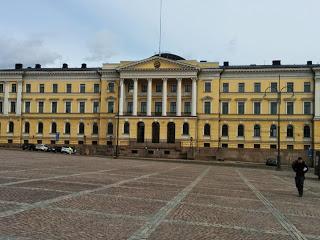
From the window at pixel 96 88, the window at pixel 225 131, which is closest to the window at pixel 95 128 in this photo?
the window at pixel 96 88

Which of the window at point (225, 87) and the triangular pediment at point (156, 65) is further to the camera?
the window at point (225, 87)

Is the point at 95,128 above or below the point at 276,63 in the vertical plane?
below

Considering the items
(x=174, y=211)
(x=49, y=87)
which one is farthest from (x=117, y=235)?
(x=49, y=87)

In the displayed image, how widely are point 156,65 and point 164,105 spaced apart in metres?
7.71

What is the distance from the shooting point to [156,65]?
8500cm

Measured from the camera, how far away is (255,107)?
276 ft

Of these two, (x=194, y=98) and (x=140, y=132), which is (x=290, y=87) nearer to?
(x=194, y=98)

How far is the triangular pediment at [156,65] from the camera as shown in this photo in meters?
→ 84.1

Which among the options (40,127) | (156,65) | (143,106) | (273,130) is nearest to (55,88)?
(40,127)

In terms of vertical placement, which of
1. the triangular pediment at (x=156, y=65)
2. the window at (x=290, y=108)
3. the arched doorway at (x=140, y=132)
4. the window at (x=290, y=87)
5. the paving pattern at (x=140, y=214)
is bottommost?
the paving pattern at (x=140, y=214)

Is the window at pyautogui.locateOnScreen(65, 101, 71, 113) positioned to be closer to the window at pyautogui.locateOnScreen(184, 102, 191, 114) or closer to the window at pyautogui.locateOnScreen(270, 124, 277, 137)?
the window at pyautogui.locateOnScreen(184, 102, 191, 114)

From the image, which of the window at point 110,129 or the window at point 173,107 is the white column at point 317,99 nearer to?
the window at point 173,107

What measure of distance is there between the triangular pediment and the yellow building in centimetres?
19

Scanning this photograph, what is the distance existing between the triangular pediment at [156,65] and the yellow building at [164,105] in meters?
0.19
